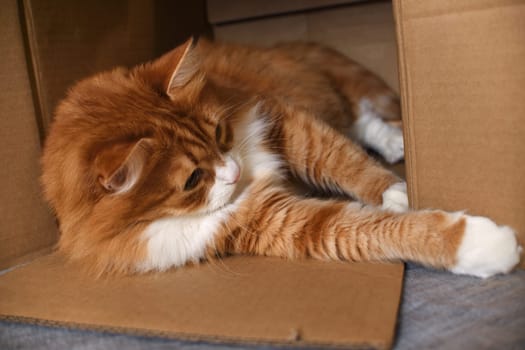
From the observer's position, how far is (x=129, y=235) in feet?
4.47

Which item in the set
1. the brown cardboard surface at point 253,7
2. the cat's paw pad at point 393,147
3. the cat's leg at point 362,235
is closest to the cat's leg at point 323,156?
the cat's leg at point 362,235

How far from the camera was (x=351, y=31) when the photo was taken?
8.64 feet

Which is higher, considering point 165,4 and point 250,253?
point 165,4

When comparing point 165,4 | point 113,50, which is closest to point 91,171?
point 113,50

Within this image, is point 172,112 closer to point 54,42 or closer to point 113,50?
point 54,42

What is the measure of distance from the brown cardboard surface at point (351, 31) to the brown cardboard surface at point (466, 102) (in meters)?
1.36

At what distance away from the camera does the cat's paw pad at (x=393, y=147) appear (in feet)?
7.40

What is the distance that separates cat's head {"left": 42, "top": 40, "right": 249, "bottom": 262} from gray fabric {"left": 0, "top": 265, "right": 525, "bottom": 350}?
294mm

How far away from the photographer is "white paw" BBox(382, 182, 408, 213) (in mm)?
1511

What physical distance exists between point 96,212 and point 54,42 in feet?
2.51

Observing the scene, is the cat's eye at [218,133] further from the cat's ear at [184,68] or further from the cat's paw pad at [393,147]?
the cat's paw pad at [393,147]

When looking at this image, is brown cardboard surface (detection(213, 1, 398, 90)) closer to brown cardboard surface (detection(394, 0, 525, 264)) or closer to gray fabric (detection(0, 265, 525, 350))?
brown cardboard surface (detection(394, 0, 525, 264))

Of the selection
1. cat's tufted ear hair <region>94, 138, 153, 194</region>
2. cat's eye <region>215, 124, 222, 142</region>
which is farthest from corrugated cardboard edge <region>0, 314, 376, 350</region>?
cat's eye <region>215, 124, 222, 142</region>

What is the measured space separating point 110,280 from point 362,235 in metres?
0.75
